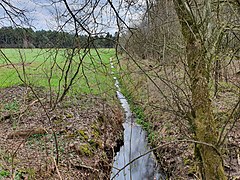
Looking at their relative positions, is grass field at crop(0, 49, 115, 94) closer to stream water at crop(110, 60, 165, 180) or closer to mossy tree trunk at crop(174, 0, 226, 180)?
mossy tree trunk at crop(174, 0, 226, 180)

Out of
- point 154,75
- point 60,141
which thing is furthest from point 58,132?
point 154,75

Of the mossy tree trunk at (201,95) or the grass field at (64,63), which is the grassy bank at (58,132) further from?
the mossy tree trunk at (201,95)

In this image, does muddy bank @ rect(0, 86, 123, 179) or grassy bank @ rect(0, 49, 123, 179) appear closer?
grassy bank @ rect(0, 49, 123, 179)

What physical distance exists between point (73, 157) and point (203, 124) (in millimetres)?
3696

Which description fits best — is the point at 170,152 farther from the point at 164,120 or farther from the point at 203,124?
the point at 203,124

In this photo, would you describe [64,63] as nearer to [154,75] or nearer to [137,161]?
[154,75]

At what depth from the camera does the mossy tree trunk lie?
11.9 feet

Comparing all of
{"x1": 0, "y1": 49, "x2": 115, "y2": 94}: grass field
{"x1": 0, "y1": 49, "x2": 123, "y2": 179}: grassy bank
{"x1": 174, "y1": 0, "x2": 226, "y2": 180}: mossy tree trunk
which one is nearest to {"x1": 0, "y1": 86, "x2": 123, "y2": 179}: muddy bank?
{"x1": 0, "y1": 49, "x2": 123, "y2": 179}: grassy bank

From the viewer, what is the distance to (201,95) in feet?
12.3

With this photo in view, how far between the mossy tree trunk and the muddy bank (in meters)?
1.29

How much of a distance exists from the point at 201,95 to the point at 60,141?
434cm

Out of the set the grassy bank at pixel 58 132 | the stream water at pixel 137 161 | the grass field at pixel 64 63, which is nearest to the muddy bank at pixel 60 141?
the grassy bank at pixel 58 132

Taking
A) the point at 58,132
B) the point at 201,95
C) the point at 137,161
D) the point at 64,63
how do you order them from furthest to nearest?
1. the point at 137,161
2. the point at 58,132
3. the point at 201,95
4. the point at 64,63

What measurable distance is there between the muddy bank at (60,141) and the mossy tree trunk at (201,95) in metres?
1.29
